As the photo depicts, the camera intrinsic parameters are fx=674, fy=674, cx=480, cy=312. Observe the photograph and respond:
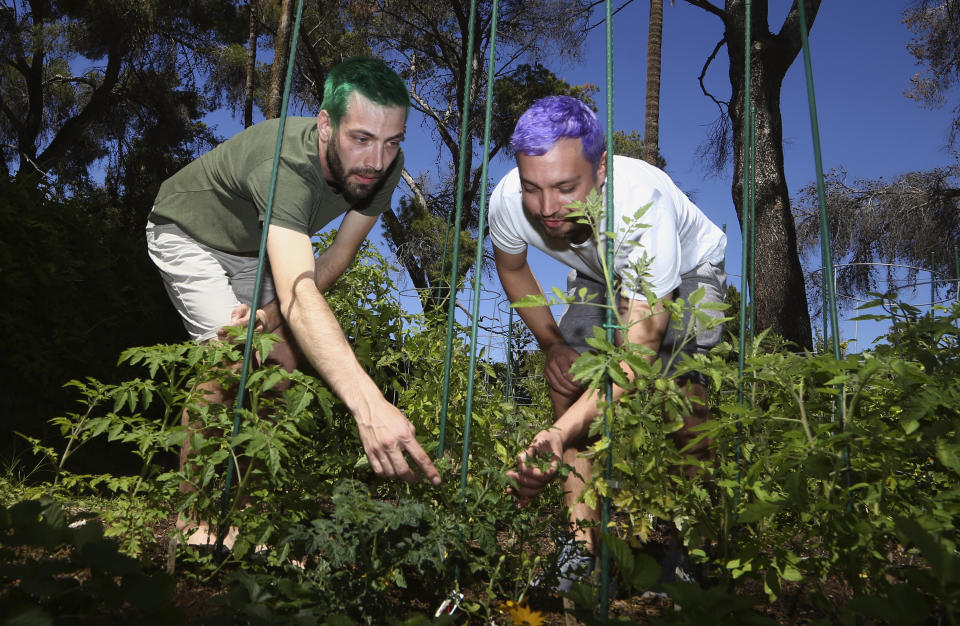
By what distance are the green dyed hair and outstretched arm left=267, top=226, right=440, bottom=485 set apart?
0.48 m

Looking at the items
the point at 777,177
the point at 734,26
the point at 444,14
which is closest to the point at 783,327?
the point at 777,177

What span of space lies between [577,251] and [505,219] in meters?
0.28

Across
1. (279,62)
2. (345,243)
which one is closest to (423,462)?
(345,243)

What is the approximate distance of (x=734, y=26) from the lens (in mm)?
7391

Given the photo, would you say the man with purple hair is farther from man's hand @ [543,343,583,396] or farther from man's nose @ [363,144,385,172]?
man's nose @ [363,144,385,172]

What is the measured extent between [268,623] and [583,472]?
123cm

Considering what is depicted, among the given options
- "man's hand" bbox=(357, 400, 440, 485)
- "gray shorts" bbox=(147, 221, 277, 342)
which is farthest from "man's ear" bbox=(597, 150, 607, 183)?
"gray shorts" bbox=(147, 221, 277, 342)

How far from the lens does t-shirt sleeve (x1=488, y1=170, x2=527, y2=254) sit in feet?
7.79

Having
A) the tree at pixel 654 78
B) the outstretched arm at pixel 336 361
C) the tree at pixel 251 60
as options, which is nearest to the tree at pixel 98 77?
the tree at pixel 251 60

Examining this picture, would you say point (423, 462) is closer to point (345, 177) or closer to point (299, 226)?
point (299, 226)

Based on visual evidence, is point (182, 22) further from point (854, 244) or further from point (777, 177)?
point (854, 244)

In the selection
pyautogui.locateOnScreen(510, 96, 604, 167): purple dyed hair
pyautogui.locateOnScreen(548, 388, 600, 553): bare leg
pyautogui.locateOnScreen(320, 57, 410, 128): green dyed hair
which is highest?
pyautogui.locateOnScreen(320, 57, 410, 128): green dyed hair

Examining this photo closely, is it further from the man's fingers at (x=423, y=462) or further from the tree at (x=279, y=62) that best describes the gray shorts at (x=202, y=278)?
the tree at (x=279, y=62)

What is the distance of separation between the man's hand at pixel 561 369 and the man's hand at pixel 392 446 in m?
0.69
